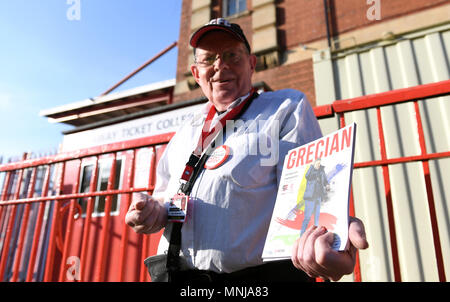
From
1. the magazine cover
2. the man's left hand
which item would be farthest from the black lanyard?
the man's left hand

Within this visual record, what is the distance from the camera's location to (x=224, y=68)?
4.83 feet

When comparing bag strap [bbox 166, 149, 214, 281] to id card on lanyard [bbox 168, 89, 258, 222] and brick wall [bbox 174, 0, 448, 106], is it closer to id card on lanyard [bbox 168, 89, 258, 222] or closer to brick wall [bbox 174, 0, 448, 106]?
id card on lanyard [bbox 168, 89, 258, 222]

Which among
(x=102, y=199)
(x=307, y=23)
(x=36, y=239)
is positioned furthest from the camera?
(x=307, y=23)

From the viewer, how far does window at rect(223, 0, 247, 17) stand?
277 inches

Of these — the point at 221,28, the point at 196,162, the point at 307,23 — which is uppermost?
the point at 307,23

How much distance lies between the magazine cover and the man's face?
2.11ft

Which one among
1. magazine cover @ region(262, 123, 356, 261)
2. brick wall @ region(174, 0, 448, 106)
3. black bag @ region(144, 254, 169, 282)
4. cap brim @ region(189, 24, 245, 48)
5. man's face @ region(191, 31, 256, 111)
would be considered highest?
brick wall @ region(174, 0, 448, 106)

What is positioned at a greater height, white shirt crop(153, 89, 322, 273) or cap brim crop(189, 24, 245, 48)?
cap brim crop(189, 24, 245, 48)

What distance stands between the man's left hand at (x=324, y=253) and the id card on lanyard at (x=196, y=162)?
1.81 feet

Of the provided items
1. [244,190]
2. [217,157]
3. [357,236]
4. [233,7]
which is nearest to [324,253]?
[357,236]

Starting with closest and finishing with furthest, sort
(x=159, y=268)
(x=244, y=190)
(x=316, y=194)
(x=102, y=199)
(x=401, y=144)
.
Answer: (x=316, y=194) → (x=244, y=190) → (x=159, y=268) → (x=401, y=144) → (x=102, y=199)

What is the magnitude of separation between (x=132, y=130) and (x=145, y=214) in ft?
14.5

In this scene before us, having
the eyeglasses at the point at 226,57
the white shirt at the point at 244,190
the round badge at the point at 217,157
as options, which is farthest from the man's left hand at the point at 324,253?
the eyeglasses at the point at 226,57

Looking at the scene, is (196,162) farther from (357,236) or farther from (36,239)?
(36,239)
